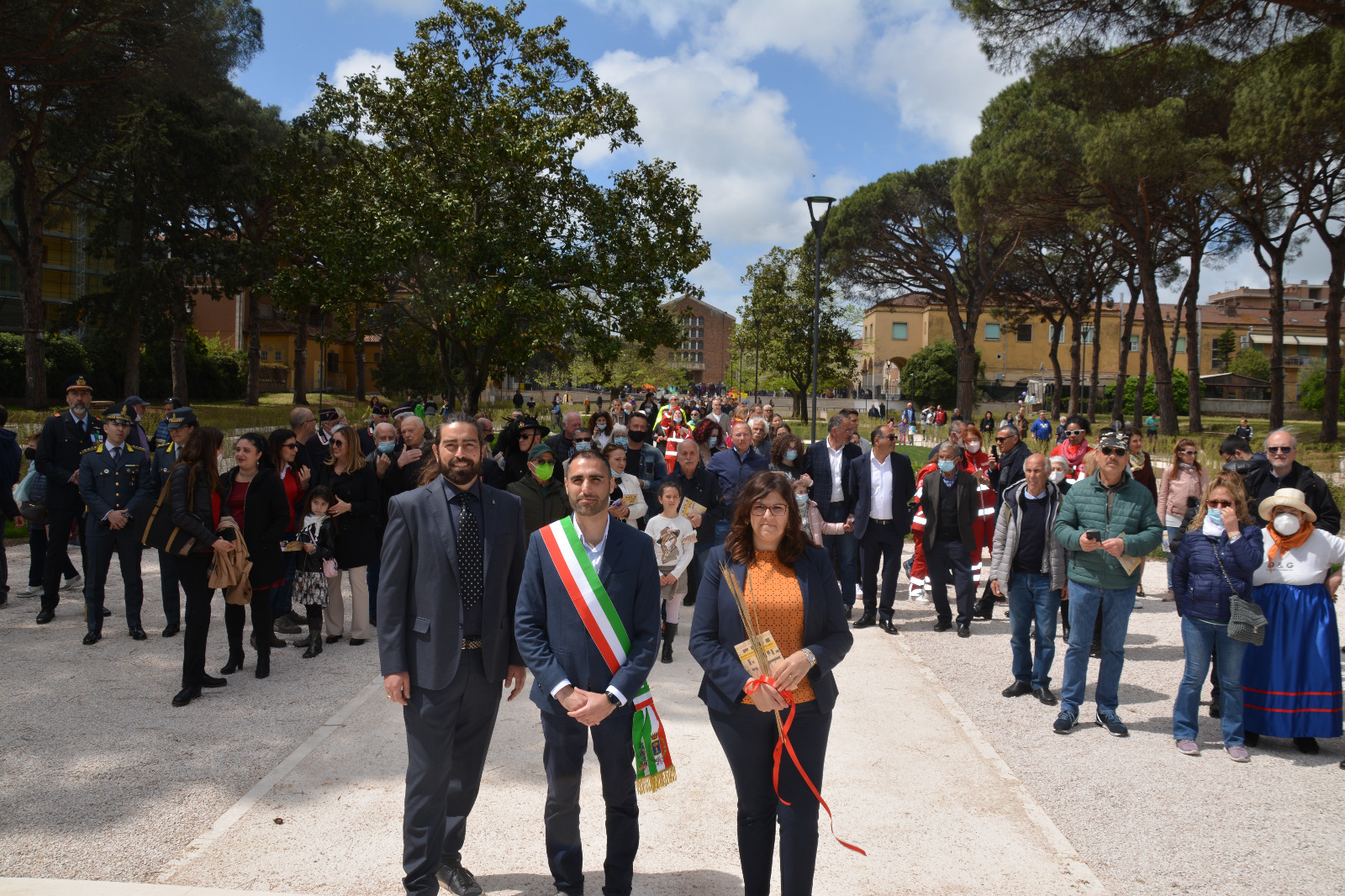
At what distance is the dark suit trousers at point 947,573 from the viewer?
26.2 ft

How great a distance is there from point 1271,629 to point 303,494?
22.8ft

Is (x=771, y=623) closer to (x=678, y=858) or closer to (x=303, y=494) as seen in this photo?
(x=678, y=858)

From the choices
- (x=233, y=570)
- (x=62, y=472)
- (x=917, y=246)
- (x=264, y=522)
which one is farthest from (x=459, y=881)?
(x=917, y=246)

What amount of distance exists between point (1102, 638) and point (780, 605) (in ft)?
10.9

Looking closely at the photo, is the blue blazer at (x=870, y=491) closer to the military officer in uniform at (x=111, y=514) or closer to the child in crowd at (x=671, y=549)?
the child in crowd at (x=671, y=549)

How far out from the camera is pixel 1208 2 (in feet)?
43.6

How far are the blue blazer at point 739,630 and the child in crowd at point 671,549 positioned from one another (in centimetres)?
339

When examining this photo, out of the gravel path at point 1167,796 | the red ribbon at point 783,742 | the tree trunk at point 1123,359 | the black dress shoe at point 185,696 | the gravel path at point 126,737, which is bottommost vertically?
the gravel path at point 1167,796

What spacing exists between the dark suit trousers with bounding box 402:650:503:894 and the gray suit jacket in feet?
0.23

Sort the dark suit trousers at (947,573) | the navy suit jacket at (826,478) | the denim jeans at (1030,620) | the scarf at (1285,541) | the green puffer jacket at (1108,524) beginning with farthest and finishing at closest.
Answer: the navy suit jacket at (826,478)
the dark suit trousers at (947,573)
the denim jeans at (1030,620)
the green puffer jacket at (1108,524)
the scarf at (1285,541)

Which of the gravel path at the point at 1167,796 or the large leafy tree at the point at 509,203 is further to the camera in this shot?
the large leafy tree at the point at 509,203

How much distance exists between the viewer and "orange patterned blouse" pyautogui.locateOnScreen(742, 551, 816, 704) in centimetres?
319

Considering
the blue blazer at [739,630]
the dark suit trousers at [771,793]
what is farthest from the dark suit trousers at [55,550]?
the dark suit trousers at [771,793]

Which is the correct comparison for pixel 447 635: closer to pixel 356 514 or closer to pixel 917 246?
pixel 356 514
